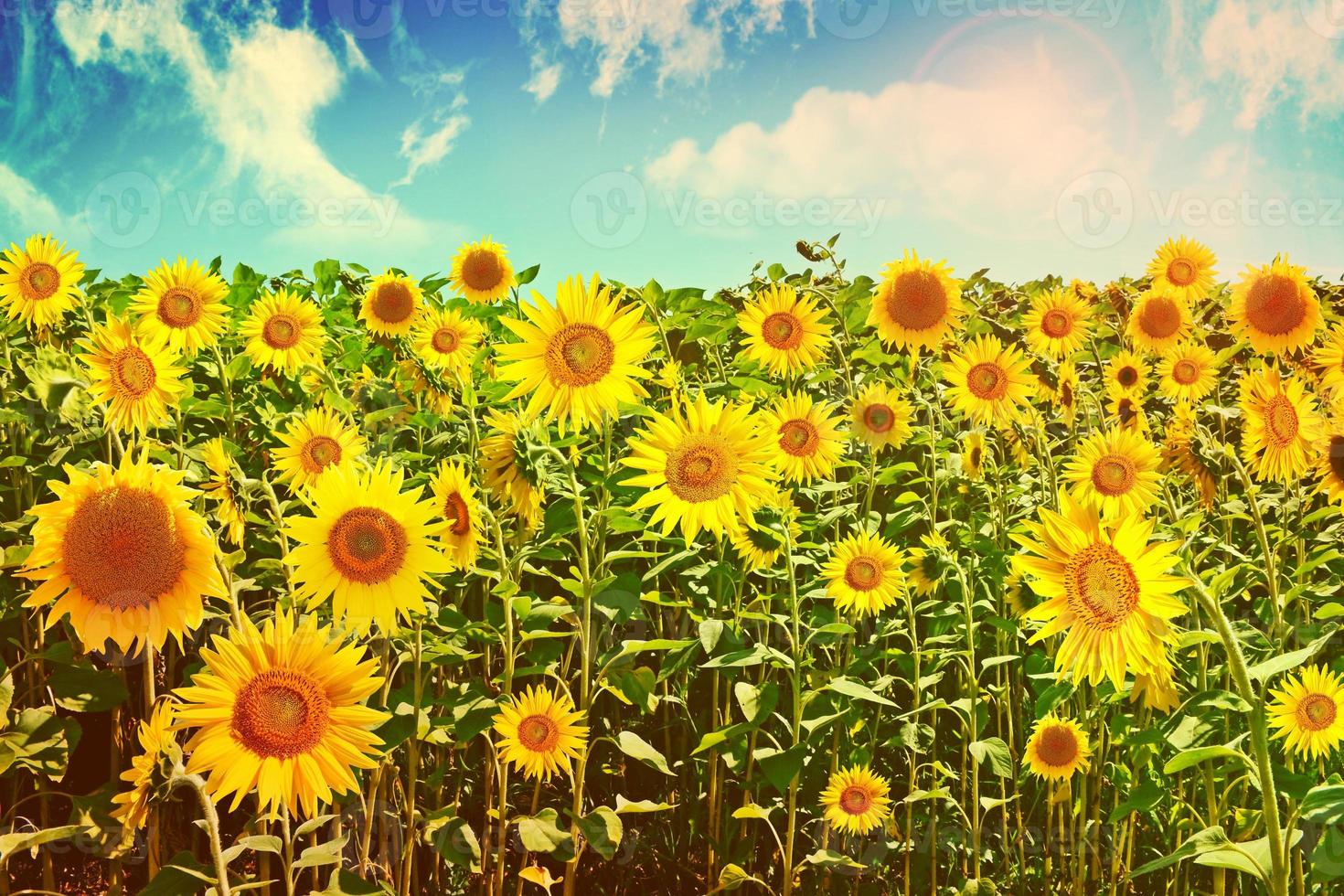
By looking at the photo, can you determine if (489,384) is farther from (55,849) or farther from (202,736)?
(55,849)

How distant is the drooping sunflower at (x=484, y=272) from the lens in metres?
4.74

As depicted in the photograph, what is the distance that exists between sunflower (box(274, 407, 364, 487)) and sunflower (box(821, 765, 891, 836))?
5.35ft

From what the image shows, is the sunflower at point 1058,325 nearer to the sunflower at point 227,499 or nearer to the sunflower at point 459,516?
the sunflower at point 459,516

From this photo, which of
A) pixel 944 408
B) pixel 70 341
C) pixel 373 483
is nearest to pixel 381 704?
pixel 373 483

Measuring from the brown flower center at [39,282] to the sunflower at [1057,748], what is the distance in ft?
12.8

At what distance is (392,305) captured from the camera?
4055 millimetres

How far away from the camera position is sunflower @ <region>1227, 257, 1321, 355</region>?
3.71 metres

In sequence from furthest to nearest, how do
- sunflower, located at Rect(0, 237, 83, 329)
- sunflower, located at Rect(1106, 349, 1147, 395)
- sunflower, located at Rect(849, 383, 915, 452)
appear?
sunflower, located at Rect(1106, 349, 1147, 395) < sunflower, located at Rect(0, 237, 83, 329) < sunflower, located at Rect(849, 383, 915, 452)

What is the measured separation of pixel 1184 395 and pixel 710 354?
215 cm

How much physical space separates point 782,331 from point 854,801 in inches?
60.2

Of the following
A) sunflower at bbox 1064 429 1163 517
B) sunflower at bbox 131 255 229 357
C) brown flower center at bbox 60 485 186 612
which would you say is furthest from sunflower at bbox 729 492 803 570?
sunflower at bbox 131 255 229 357

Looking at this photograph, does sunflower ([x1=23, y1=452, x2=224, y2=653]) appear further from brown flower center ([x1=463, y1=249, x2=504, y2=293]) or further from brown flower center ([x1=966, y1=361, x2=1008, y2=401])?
brown flower center ([x1=463, y1=249, x2=504, y2=293])

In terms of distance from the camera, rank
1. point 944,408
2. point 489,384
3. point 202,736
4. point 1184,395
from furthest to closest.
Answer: point 944,408, point 1184,395, point 489,384, point 202,736

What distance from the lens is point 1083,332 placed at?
4391mm
